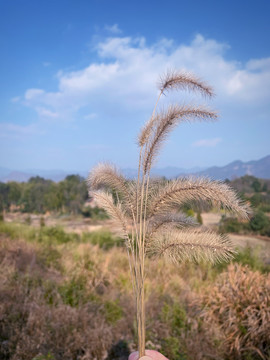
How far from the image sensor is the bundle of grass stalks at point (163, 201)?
1.61 meters

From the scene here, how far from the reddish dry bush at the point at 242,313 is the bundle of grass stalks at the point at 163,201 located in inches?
114

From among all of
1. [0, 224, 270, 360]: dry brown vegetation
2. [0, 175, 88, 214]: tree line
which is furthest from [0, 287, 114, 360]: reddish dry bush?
[0, 175, 88, 214]: tree line

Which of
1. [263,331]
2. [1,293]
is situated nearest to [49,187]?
[1,293]

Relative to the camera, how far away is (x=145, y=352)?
178 centimetres

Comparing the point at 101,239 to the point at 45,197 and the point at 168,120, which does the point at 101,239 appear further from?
the point at 45,197

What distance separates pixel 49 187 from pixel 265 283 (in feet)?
102

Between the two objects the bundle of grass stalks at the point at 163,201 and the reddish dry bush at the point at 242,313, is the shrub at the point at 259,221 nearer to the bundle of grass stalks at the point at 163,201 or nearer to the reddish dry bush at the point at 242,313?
the bundle of grass stalks at the point at 163,201

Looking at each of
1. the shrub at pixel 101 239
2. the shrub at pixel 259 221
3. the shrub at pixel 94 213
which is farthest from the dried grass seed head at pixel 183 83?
the shrub at pixel 94 213

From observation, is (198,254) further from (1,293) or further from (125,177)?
(1,293)

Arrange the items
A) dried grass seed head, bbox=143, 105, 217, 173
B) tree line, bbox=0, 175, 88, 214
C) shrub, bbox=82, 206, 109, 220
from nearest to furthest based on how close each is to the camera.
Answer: dried grass seed head, bbox=143, 105, 217, 173 < shrub, bbox=82, 206, 109, 220 < tree line, bbox=0, 175, 88, 214

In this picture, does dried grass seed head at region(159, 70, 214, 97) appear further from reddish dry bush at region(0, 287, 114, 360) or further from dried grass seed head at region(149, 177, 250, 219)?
reddish dry bush at region(0, 287, 114, 360)

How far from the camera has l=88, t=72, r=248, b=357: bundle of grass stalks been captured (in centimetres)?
161

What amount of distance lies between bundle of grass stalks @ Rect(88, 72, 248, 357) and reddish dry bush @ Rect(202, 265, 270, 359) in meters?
2.90

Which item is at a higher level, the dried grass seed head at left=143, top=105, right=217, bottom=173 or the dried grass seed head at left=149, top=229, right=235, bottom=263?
the dried grass seed head at left=143, top=105, right=217, bottom=173
